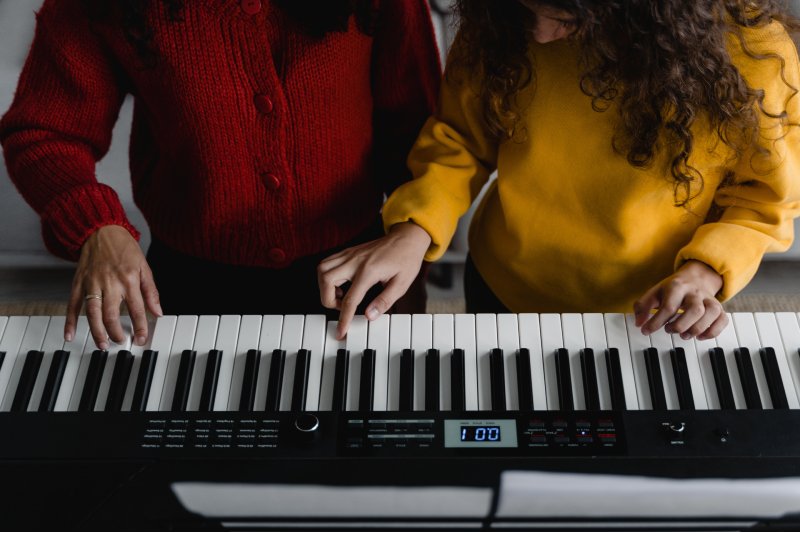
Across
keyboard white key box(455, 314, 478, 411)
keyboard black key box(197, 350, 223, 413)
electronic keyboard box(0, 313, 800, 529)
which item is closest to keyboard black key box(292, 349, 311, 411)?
electronic keyboard box(0, 313, 800, 529)

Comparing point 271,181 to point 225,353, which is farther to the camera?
point 271,181

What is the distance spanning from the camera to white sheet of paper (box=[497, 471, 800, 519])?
31.3 inches

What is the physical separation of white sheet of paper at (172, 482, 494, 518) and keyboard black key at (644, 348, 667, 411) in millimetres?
259

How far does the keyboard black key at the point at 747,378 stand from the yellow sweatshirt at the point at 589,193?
0.32 feet

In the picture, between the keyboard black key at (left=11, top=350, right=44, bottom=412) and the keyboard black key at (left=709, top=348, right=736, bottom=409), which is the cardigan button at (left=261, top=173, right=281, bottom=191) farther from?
the keyboard black key at (left=709, top=348, right=736, bottom=409)

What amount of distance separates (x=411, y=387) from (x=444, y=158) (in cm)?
40

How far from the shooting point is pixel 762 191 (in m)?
0.93

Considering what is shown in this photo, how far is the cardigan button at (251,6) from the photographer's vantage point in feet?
2.89

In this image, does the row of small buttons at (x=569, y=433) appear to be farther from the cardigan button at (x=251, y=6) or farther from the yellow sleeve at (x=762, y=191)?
the cardigan button at (x=251, y=6)

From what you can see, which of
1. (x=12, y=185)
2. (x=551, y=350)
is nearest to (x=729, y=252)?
(x=551, y=350)

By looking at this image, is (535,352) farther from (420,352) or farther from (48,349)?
(48,349)

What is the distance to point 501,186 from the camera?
3.48ft

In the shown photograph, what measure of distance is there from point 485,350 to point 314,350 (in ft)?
0.81

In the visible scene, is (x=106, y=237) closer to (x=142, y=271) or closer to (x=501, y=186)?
(x=142, y=271)
